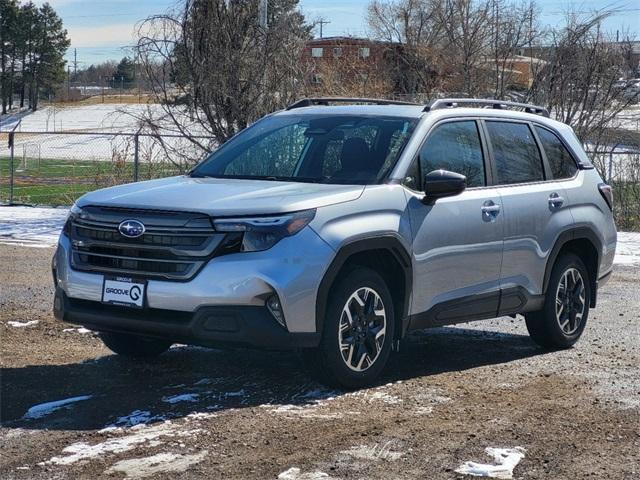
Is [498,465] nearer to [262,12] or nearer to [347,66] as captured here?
[262,12]

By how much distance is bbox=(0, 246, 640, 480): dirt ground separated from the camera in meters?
5.27

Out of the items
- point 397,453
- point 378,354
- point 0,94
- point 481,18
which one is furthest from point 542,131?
point 0,94

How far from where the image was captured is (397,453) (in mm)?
5469

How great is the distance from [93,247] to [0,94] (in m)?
55.9

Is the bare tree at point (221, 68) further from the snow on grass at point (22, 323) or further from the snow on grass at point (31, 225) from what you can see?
the snow on grass at point (22, 323)

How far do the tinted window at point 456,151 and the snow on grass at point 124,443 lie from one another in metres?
2.56

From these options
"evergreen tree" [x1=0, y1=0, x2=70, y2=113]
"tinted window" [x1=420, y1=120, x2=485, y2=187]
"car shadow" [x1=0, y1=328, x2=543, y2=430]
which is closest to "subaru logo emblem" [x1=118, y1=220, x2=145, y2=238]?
"car shadow" [x1=0, y1=328, x2=543, y2=430]

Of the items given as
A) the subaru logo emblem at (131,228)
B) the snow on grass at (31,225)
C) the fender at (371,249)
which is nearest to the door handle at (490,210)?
the fender at (371,249)

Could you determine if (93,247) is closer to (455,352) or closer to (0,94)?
(455,352)

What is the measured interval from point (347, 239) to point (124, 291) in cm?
133

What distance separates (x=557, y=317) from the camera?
331 inches

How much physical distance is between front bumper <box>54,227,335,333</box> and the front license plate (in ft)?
0.18

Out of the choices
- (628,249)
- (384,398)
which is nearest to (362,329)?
(384,398)

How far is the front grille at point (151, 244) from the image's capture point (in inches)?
247
